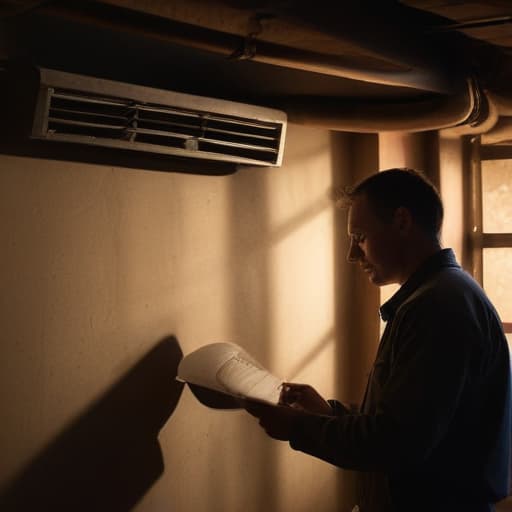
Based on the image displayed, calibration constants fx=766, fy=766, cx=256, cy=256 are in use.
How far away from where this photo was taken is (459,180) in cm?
344

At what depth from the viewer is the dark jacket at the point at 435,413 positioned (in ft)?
4.83

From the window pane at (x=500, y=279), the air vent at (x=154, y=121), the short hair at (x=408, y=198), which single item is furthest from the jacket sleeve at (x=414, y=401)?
the window pane at (x=500, y=279)

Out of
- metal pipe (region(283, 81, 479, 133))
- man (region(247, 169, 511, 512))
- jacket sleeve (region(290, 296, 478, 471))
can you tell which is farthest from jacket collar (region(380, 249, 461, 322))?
metal pipe (region(283, 81, 479, 133))

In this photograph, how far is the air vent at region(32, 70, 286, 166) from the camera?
1.89 m

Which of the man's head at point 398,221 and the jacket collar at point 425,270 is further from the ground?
the man's head at point 398,221

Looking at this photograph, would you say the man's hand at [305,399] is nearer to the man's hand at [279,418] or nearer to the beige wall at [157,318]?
the man's hand at [279,418]

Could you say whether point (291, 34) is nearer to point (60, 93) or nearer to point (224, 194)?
point (60, 93)

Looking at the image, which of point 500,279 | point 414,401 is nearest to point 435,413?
point 414,401

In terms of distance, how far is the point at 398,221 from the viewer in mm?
1747

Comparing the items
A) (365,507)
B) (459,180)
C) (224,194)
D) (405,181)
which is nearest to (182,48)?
(224,194)

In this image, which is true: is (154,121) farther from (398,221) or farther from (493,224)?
(493,224)

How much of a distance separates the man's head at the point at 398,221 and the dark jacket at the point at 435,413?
0.27ft

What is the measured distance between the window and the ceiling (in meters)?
0.54

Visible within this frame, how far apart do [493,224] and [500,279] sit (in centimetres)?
25
